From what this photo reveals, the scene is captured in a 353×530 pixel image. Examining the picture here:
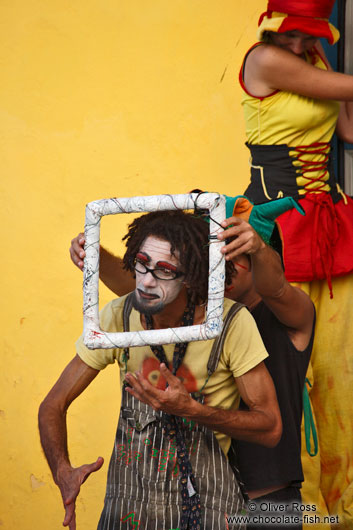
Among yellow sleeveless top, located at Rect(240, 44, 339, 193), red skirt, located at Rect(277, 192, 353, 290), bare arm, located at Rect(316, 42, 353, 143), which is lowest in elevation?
red skirt, located at Rect(277, 192, 353, 290)

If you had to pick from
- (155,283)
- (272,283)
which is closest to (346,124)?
(272,283)

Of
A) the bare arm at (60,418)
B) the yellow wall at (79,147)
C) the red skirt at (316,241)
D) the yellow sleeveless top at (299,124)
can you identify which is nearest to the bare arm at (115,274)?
the bare arm at (60,418)

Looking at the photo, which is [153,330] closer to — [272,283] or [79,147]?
[272,283]

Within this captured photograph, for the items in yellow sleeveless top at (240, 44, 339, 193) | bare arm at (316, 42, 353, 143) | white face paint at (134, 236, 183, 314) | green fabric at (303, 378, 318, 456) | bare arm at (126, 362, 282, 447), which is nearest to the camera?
bare arm at (126, 362, 282, 447)

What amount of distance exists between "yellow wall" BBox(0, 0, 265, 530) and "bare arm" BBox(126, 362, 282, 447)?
4.11 feet

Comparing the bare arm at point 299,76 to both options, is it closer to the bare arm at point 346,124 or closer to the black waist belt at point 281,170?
the black waist belt at point 281,170

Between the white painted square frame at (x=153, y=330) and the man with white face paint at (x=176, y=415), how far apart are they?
4.7 inches

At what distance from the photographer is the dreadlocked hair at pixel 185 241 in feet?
7.68

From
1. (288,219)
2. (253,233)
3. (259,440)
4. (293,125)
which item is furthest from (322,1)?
(259,440)

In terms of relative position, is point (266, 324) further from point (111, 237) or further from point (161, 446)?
point (111, 237)

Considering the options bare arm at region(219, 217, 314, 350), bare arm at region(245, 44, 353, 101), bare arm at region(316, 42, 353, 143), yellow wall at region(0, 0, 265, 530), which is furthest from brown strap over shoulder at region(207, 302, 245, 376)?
yellow wall at region(0, 0, 265, 530)

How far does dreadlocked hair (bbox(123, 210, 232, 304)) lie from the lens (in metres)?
2.34

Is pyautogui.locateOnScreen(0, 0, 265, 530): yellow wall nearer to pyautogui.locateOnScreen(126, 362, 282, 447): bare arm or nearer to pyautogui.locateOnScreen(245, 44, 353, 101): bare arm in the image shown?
pyautogui.locateOnScreen(245, 44, 353, 101): bare arm

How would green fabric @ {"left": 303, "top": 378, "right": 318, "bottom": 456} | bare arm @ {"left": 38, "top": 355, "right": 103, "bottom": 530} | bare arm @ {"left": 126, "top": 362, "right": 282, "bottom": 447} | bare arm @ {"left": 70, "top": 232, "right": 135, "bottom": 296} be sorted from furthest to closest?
green fabric @ {"left": 303, "top": 378, "right": 318, "bottom": 456}, bare arm @ {"left": 70, "top": 232, "right": 135, "bottom": 296}, bare arm @ {"left": 38, "top": 355, "right": 103, "bottom": 530}, bare arm @ {"left": 126, "top": 362, "right": 282, "bottom": 447}
